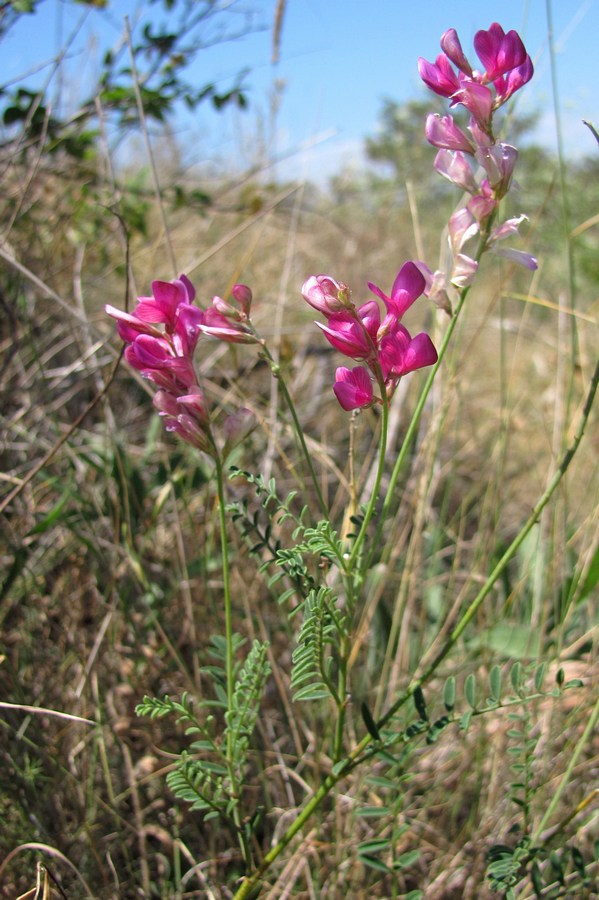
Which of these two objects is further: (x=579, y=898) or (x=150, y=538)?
(x=150, y=538)

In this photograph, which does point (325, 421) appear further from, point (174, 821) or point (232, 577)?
point (174, 821)

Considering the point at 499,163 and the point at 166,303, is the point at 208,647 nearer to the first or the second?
the point at 166,303

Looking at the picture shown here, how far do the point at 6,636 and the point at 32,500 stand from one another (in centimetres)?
23

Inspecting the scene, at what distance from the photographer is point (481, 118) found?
2.08 ft

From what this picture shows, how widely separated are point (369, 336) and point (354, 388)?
0.04 m

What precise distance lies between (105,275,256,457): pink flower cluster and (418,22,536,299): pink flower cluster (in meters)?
0.19

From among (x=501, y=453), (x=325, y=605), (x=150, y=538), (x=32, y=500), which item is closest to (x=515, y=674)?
(x=325, y=605)

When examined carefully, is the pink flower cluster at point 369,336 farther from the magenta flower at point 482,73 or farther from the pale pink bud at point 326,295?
the magenta flower at point 482,73

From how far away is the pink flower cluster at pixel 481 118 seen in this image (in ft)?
2.07

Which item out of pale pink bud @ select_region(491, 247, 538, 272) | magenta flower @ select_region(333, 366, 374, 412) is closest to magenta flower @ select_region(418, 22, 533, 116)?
pale pink bud @ select_region(491, 247, 538, 272)

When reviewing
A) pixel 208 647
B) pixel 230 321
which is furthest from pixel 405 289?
pixel 208 647

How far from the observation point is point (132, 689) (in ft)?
3.75

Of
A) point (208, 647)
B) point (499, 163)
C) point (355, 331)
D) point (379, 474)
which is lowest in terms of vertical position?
point (208, 647)

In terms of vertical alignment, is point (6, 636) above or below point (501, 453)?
below
